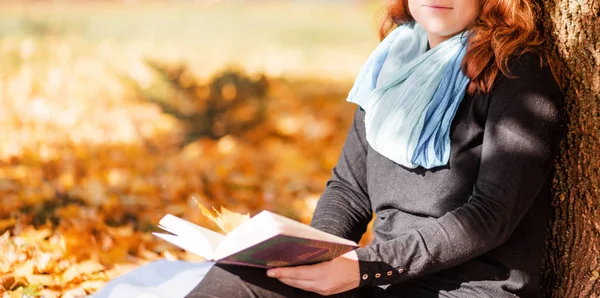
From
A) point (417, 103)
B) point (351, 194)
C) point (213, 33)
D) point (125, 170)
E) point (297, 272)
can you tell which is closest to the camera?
point (297, 272)

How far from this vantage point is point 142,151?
209 inches

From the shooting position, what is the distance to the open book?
163 cm

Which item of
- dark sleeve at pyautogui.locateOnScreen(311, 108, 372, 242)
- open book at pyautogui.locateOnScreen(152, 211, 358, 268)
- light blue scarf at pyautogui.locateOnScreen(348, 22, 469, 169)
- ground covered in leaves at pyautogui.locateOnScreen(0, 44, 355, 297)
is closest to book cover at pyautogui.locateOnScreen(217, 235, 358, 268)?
open book at pyautogui.locateOnScreen(152, 211, 358, 268)

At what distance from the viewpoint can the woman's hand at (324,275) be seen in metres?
1.77

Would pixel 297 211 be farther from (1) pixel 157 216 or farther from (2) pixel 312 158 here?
(2) pixel 312 158

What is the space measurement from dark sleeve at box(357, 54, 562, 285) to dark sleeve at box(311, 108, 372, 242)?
1.37ft

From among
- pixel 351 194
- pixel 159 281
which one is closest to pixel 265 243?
pixel 159 281

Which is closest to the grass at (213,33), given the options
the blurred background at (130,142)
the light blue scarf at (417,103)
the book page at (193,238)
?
the blurred background at (130,142)

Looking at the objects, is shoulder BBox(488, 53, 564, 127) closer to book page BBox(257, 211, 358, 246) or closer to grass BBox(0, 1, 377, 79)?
book page BBox(257, 211, 358, 246)

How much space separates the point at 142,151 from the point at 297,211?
1619mm

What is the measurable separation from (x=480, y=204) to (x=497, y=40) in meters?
0.44

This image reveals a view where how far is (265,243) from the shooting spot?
164 cm

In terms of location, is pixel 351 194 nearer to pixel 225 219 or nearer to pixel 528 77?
pixel 225 219

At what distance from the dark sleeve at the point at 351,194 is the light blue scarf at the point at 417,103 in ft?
0.44
